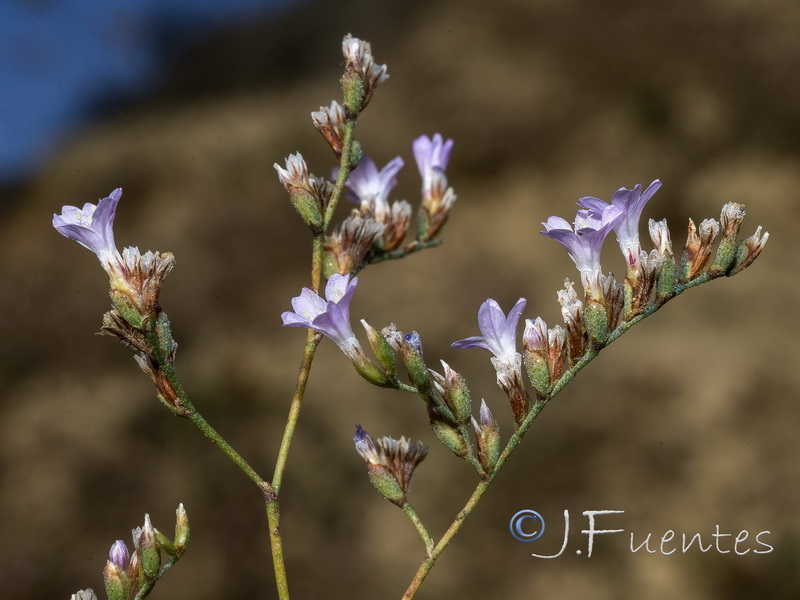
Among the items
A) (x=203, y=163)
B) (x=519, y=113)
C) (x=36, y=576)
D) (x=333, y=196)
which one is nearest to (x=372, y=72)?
(x=333, y=196)

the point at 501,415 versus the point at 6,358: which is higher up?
the point at 6,358

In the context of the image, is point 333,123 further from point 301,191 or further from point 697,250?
point 697,250

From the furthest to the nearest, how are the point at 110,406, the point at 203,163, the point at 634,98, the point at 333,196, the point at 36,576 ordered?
the point at 203,163 < the point at 634,98 < the point at 110,406 < the point at 36,576 < the point at 333,196

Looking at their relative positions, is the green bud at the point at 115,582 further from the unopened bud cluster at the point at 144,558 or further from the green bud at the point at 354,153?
the green bud at the point at 354,153

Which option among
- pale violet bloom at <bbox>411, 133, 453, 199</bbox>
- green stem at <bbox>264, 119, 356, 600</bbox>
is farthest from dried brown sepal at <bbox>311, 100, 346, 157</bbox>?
pale violet bloom at <bbox>411, 133, 453, 199</bbox>

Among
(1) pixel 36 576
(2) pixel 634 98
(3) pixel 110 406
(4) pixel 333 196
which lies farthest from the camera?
(2) pixel 634 98

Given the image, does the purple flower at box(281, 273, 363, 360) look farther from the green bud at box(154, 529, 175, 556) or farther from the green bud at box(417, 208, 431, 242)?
the green bud at box(417, 208, 431, 242)

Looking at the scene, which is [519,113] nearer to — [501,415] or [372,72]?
[501,415]
